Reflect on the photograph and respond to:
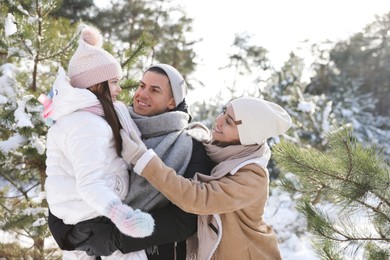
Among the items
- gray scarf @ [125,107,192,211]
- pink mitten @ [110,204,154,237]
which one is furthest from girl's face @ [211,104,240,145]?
pink mitten @ [110,204,154,237]

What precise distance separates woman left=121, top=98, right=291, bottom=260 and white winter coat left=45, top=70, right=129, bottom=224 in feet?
0.34

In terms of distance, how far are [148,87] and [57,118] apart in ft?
1.52

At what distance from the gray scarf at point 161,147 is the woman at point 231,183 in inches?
4.8

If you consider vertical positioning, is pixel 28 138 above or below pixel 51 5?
below

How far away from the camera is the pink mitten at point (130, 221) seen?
148cm

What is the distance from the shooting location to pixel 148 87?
2014 millimetres

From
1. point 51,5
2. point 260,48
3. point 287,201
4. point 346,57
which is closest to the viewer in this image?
point 51,5

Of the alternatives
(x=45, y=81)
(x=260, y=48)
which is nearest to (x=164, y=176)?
(x=45, y=81)

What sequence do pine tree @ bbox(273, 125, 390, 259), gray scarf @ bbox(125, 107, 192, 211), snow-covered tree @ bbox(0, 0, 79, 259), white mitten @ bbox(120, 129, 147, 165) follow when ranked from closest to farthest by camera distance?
1. white mitten @ bbox(120, 129, 147, 165)
2. gray scarf @ bbox(125, 107, 192, 211)
3. pine tree @ bbox(273, 125, 390, 259)
4. snow-covered tree @ bbox(0, 0, 79, 259)

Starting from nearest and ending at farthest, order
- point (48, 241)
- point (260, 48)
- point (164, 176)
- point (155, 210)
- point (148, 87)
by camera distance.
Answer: point (164, 176), point (155, 210), point (148, 87), point (48, 241), point (260, 48)

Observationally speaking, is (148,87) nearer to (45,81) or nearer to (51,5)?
(51,5)

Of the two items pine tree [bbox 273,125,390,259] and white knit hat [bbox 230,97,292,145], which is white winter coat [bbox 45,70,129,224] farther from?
pine tree [bbox 273,125,390,259]

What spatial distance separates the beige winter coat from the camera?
167cm

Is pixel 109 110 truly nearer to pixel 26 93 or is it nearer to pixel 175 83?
pixel 175 83
